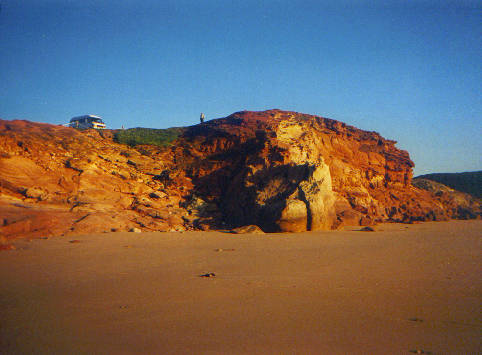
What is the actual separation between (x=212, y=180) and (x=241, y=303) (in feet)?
30.7

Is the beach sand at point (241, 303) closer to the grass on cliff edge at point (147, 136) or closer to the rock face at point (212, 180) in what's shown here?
the rock face at point (212, 180)

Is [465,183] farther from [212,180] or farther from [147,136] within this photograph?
[147,136]

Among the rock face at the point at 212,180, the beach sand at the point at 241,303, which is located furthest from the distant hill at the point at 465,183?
the beach sand at the point at 241,303

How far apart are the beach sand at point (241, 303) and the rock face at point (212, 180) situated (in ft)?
11.9

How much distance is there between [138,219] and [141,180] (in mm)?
2749

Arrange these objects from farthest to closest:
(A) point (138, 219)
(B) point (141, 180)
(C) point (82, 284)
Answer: (B) point (141, 180), (A) point (138, 219), (C) point (82, 284)

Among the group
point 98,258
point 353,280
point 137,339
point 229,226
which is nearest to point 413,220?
point 229,226

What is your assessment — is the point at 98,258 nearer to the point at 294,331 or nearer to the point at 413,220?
the point at 294,331

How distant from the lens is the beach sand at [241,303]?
183 centimetres

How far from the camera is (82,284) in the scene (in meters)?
3.07

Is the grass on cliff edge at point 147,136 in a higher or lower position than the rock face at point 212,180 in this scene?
higher

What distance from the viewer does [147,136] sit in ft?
45.7

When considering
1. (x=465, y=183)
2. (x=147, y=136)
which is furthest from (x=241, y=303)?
(x=465, y=183)

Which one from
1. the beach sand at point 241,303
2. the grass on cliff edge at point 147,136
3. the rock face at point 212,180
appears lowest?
the beach sand at point 241,303
